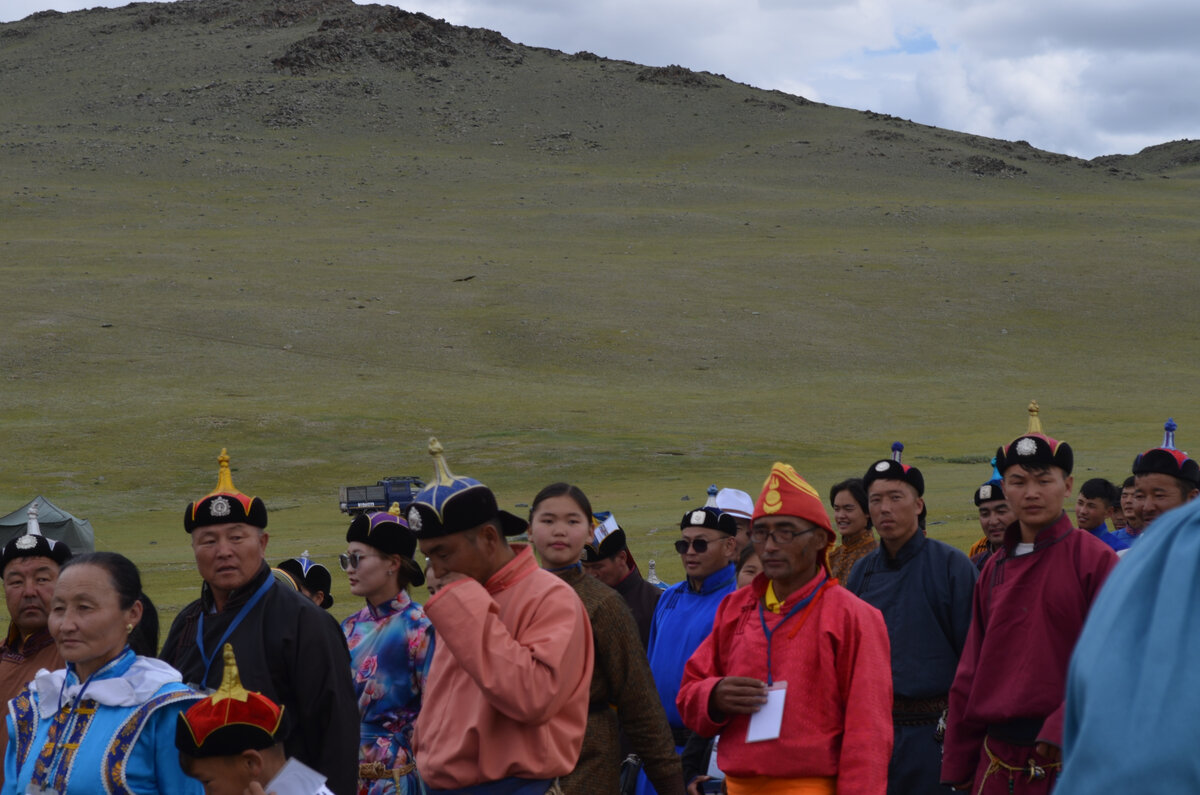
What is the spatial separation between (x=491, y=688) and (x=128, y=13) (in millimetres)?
164301

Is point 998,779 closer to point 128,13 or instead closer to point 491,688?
point 491,688

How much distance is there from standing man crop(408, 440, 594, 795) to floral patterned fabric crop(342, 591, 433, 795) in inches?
56.0

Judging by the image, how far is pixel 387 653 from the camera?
6.01m

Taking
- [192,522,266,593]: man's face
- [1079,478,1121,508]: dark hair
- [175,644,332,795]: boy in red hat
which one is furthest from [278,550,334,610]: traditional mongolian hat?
[1079,478,1121,508]: dark hair

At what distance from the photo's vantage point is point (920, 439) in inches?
1358

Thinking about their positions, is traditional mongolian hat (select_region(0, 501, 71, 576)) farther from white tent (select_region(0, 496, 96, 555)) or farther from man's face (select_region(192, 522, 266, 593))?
white tent (select_region(0, 496, 96, 555))

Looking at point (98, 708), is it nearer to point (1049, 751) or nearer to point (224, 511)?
point (224, 511)

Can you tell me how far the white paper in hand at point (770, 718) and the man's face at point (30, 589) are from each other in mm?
3105

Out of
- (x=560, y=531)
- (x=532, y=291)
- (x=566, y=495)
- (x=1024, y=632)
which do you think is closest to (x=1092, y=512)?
(x=1024, y=632)

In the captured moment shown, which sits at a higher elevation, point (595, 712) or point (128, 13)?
point (128, 13)

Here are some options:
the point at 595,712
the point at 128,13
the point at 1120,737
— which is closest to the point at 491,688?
the point at 595,712

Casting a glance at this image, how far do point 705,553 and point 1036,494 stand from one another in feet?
6.72

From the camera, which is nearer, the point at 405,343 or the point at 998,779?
the point at 998,779

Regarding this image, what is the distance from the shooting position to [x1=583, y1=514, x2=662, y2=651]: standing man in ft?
24.2
